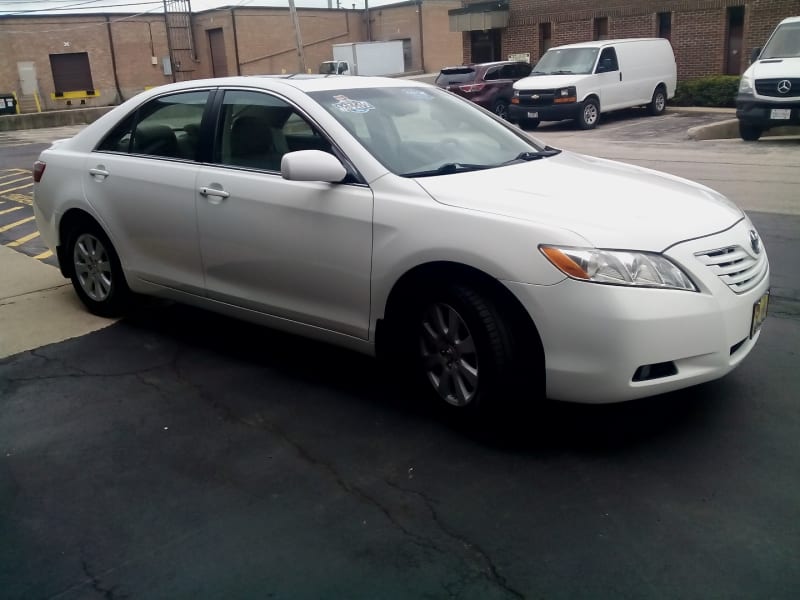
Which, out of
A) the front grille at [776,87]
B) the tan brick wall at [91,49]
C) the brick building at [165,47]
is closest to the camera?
the front grille at [776,87]

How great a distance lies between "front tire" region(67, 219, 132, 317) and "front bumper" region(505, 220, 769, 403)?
324cm

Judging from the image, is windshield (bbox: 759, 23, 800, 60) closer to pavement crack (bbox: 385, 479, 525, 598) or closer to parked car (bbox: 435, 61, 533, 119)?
parked car (bbox: 435, 61, 533, 119)

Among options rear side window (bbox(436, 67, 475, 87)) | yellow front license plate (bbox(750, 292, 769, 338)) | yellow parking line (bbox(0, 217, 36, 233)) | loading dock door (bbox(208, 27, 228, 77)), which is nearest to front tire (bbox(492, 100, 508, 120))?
rear side window (bbox(436, 67, 475, 87))

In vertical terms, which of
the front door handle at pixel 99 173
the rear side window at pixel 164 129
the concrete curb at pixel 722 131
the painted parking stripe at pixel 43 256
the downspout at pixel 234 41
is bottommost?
the concrete curb at pixel 722 131

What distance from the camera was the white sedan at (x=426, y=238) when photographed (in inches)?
136

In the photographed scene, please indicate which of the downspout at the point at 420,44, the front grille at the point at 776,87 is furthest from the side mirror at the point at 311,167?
the downspout at the point at 420,44

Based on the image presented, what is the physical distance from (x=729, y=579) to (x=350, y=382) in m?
2.37

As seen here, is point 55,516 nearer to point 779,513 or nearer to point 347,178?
point 347,178

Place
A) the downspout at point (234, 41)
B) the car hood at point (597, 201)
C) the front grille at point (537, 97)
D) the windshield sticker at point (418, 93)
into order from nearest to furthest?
the car hood at point (597, 201) < the windshield sticker at point (418, 93) < the front grille at point (537, 97) < the downspout at point (234, 41)

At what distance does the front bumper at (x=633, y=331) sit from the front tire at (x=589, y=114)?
1707 cm

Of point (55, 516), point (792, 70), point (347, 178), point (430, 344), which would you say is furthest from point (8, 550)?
point (792, 70)

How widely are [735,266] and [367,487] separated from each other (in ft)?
6.15

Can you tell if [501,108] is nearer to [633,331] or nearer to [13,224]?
[13,224]

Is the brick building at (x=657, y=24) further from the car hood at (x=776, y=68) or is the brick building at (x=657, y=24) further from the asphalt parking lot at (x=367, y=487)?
the asphalt parking lot at (x=367, y=487)
